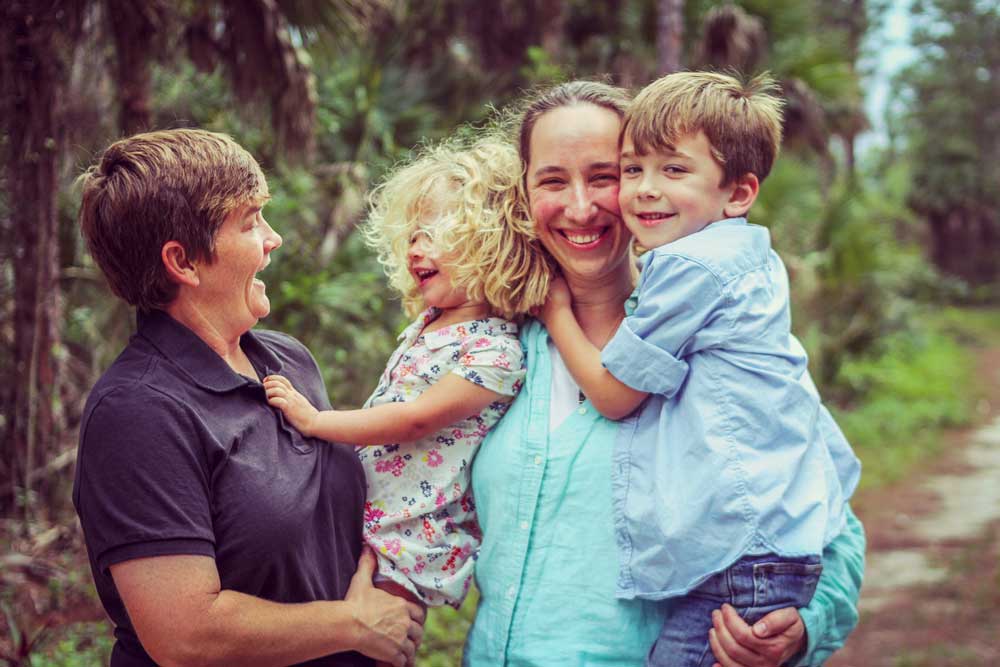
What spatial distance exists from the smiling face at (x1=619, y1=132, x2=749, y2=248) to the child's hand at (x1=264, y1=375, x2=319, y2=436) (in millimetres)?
853

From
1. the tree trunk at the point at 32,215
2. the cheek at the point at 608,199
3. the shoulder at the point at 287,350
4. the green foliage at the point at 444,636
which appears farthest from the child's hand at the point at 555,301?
the tree trunk at the point at 32,215

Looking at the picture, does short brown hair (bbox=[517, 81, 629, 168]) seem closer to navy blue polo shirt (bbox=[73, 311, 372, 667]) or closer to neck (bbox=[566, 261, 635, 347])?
neck (bbox=[566, 261, 635, 347])

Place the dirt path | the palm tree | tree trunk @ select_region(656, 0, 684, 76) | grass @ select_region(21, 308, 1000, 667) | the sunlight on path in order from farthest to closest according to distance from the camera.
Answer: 1. tree trunk @ select_region(656, 0, 684, 76)
2. the sunlight on path
3. the dirt path
4. the palm tree
5. grass @ select_region(21, 308, 1000, 667)

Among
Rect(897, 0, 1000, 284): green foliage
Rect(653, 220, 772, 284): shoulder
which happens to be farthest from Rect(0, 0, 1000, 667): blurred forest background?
Rect(897, 0, 1000, 284): green foliage

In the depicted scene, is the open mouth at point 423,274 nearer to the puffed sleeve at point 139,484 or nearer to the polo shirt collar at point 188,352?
the polo shirt collar at point 188,352

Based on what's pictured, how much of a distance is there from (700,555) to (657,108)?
996 millimetres

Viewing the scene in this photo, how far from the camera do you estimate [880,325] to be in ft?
44.9

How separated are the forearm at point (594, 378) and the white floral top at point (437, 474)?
135 mm

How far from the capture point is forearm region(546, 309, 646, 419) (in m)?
2.03

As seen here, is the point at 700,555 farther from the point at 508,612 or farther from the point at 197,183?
the point at 197,183

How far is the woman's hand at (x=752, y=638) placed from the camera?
76.1 inches

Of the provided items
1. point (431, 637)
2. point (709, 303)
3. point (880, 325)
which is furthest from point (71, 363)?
point (880, 325)

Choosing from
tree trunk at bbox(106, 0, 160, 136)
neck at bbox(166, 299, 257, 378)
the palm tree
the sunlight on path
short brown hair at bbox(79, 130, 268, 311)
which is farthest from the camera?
the sunlight on path

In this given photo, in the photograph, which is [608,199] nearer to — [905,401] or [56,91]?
[56,91]
